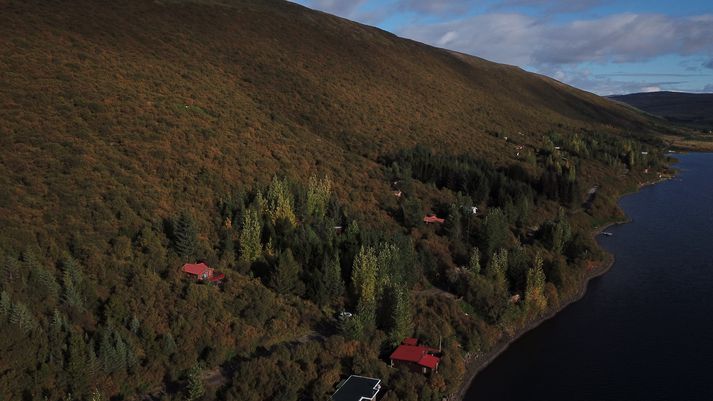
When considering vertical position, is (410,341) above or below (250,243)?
below

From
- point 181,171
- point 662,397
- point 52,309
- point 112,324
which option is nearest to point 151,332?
point 112,324

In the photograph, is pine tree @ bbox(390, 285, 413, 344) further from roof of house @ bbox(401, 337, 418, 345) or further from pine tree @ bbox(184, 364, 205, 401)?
pine tree @ bbox(184, 364, 205, 401)

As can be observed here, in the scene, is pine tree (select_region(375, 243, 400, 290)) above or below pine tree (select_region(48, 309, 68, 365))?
above

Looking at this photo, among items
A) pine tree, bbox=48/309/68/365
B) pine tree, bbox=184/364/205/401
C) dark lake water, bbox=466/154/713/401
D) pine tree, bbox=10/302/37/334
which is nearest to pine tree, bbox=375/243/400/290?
dark lake water, bbox=466/154/713/401

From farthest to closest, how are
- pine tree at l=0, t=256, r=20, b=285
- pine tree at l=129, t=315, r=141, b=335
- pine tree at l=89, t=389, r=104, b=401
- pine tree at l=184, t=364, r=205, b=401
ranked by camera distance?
1. pine tree at l=129, t=315, r=141, b=335
2. pine tree at l=0, t=256, r=20, b=285
3. pine tree at l=184, t=364, r=205, b=401
4. pine tree at l=89, t=389, r=104, b=401

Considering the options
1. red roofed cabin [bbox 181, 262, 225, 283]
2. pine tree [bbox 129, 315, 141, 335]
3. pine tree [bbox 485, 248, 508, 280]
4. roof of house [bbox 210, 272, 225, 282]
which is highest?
pine tree [bbox 485, 248, 508, 280]

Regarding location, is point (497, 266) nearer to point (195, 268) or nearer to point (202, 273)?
point (202, 273)

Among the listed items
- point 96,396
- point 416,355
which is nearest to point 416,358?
point 416,355
